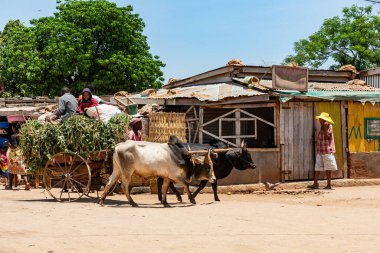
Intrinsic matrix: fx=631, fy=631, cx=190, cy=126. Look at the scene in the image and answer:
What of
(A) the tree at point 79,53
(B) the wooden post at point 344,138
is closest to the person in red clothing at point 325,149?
(B) the wooden post at point 344,138

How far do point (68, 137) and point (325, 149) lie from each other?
23.9 feet

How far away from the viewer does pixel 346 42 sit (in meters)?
47.3

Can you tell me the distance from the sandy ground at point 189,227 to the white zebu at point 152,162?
1.83 ft

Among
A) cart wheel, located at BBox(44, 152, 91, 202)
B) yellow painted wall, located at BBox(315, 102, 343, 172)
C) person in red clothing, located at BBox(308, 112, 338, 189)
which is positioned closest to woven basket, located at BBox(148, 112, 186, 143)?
cart wheel, located at BBox(44, 152, 91, 202)

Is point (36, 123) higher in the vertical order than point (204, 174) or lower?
higher

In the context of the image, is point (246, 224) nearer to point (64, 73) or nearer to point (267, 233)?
point (267, 233)

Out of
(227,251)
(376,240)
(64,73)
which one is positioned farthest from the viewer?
(64,73)

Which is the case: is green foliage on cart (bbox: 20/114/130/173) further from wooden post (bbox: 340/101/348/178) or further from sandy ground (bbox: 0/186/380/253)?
wooden post (bbox: 340/101/348/178)

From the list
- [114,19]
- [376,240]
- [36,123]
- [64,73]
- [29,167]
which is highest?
[114,19]

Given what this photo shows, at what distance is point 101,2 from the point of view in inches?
1491

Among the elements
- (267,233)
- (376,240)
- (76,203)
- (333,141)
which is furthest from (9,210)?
(333,141)

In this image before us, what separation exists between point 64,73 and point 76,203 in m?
24.6

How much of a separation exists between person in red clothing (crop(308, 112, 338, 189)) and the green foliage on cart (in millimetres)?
6176

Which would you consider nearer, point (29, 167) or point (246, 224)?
point (246, 224)
